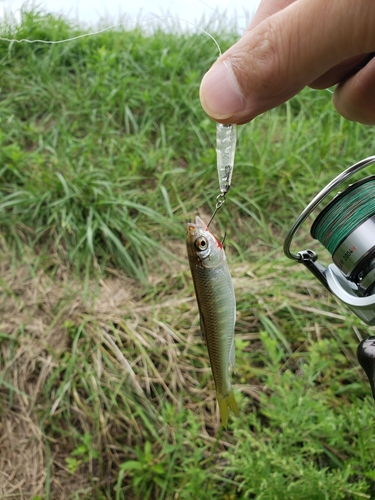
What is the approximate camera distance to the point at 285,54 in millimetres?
1188

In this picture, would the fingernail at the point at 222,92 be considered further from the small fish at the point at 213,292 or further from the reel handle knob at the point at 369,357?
the reel handle knob at the point at 369,357

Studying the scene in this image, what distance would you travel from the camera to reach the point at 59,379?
247cm

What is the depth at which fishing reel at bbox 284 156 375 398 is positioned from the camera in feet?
4.49

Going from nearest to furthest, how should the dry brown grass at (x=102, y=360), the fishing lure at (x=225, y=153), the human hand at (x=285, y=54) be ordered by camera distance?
the human hand at (x=285, y=54)
the fishing lure at (x=225, y=153)
the dry brown grass at (x=102, y=360)

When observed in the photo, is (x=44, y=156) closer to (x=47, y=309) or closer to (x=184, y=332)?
(x=47, y=309)

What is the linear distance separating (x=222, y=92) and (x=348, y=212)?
0.55 meters

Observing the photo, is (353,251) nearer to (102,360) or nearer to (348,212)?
(348,212)

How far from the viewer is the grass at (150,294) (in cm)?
214

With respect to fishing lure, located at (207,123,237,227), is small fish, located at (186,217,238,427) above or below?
below

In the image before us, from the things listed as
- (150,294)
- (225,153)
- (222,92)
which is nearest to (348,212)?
(225,153)

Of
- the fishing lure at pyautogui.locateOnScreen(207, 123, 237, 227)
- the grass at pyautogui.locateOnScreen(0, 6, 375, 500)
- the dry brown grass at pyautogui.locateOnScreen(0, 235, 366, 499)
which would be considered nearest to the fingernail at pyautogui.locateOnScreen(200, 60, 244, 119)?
the fishing lure at pyautogui.locateOnScreen(207, 123, 237, 227)

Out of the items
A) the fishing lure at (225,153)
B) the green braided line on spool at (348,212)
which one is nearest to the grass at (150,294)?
the green braided line on spool at (348,212)

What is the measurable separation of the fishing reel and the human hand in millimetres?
319

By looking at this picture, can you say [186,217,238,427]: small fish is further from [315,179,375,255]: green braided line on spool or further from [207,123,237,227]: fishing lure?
[315,179,375,255]: green braided line on spool
